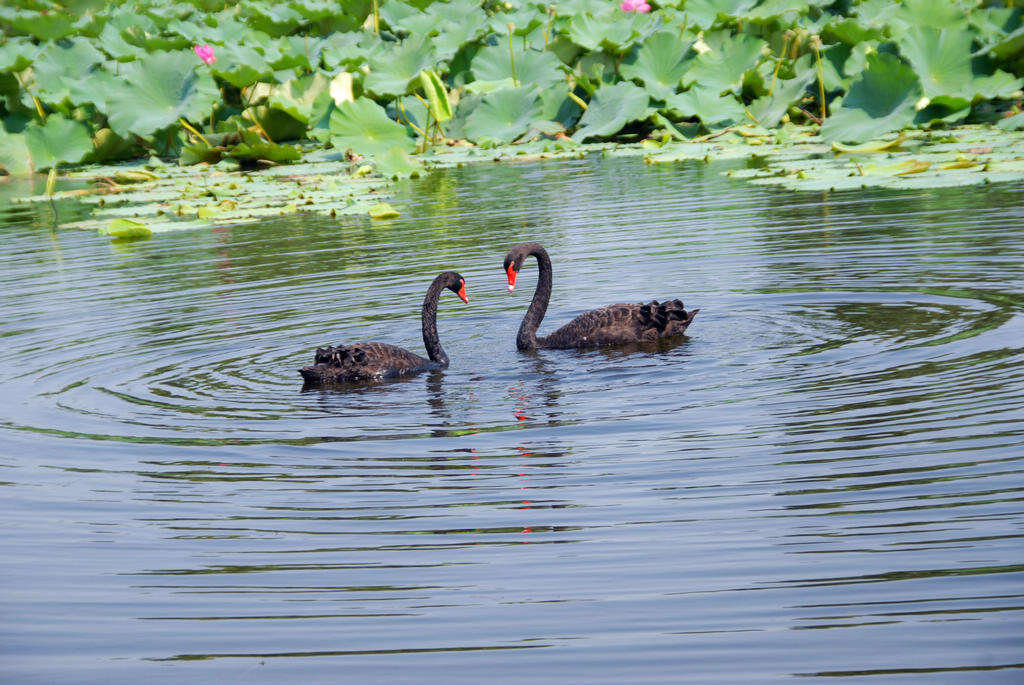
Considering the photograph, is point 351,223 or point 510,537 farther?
point 351,223

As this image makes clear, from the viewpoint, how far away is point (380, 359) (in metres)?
7.67

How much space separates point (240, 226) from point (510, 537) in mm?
10996

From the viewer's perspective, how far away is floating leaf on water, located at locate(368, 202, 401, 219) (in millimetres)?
13867

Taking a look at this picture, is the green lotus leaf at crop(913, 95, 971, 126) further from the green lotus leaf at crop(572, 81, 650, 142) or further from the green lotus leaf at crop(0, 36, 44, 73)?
the green lotus leaf at crop(0, 36, 44, 73)

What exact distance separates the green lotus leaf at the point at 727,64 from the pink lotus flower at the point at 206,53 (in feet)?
24.3

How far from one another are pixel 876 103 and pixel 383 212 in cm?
644

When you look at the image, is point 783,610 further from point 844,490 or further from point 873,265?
point 873,265

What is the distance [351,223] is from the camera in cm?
1445

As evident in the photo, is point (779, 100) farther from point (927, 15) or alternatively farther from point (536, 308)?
point (536, 308)

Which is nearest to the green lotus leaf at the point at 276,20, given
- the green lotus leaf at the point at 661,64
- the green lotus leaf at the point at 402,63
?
the green lotus leaf at the point at 402,63

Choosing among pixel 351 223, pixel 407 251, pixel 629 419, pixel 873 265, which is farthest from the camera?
pixel 351 223

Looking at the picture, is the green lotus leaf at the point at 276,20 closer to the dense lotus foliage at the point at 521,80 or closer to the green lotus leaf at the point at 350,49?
the dense lotus foliage at the point at 521,80

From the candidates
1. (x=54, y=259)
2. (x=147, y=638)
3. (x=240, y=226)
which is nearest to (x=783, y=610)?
(x=147, y=638)

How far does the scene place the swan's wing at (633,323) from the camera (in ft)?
26.2
